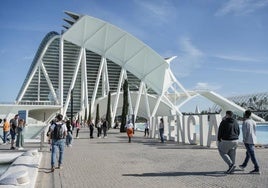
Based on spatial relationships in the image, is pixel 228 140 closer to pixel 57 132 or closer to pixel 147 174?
pixel 147 174

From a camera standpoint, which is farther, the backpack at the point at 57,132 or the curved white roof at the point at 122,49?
the curved white roof at the point at 122,49

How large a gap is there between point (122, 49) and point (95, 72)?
803 cm

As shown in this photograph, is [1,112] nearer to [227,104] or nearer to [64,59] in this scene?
[64,59]

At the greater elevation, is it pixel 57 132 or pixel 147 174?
pixel 57 132

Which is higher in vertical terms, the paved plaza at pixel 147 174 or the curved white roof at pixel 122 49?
the curved white roof at pixel 122 49

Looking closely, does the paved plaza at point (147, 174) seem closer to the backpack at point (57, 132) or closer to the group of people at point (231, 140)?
the group of people at point (231, 140)

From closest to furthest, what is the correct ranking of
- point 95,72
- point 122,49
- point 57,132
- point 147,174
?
point 147,174, point 57,132, point 122,49, point 95,72

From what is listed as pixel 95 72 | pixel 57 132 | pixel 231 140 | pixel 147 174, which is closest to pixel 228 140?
pixel 231 140

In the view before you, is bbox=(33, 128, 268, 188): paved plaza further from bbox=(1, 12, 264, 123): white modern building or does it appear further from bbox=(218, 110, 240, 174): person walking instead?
bbox=(1, 12, 264, 123): white modern building

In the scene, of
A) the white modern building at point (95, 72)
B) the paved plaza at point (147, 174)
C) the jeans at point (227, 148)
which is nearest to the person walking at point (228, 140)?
the jeans at point (227, 148)

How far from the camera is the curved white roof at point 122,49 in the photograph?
6312 cm

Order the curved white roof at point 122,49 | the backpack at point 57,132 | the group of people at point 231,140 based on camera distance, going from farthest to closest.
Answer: the curved white roof at point 122,49 → the backpack at point 57,132 → the group of people at point 231,140

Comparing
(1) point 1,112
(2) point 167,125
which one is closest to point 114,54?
(1) point 1,112

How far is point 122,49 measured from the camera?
216 ft
